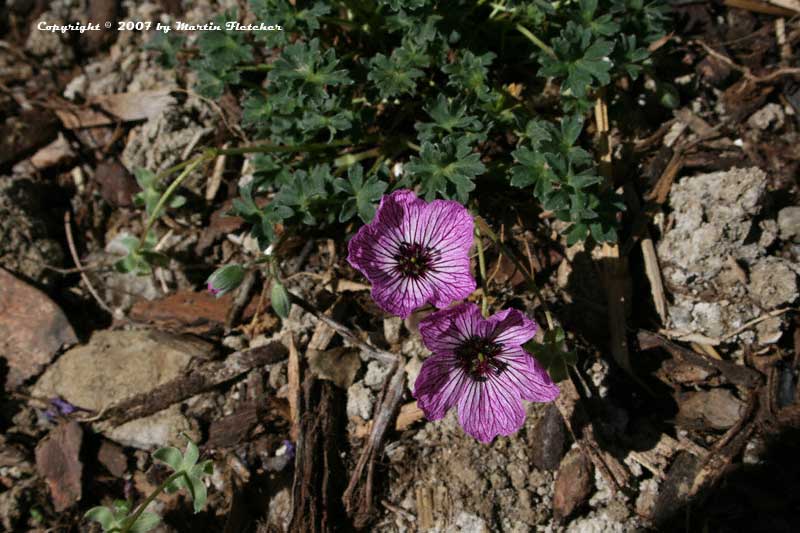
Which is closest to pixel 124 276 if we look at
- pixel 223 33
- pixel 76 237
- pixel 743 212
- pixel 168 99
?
pixel 76 237

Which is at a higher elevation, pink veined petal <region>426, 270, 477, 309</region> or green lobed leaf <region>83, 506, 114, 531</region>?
pink veined petal <region>426, 270, 477, 309</region>

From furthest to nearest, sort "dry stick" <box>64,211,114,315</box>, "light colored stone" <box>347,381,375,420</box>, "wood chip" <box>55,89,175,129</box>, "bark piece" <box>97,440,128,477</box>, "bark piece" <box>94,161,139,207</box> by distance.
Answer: "wood chip" <box>55,89,175,129</box>
"bark piece" <box>94,161,139,207</box>
"dry stick" <box>64,211,114,315</box>
"bark piece" <box>97,440,128,477</box>
"light colored stone" <box>347,381,375,420</box>

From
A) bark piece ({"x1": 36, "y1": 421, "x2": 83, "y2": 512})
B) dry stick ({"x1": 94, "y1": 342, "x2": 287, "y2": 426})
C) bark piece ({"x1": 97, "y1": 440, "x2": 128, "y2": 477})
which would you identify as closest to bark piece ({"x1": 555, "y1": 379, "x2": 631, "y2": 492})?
dry stick ({"x1": 94, "y1": 342, "x2": 287, "y2": 426})

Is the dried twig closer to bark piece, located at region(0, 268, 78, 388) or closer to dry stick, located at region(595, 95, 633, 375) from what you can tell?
dry stick, located at region(595, 95, 633, 375)

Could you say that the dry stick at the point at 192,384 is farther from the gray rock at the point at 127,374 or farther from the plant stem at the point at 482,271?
the plant stem at the point at 482,271

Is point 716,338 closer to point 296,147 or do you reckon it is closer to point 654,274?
point 654,274

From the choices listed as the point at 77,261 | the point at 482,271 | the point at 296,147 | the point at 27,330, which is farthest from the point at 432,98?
the point at 27,330

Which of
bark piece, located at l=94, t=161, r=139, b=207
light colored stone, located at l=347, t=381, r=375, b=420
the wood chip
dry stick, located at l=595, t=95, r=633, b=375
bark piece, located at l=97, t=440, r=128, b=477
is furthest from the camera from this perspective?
the wood chip
